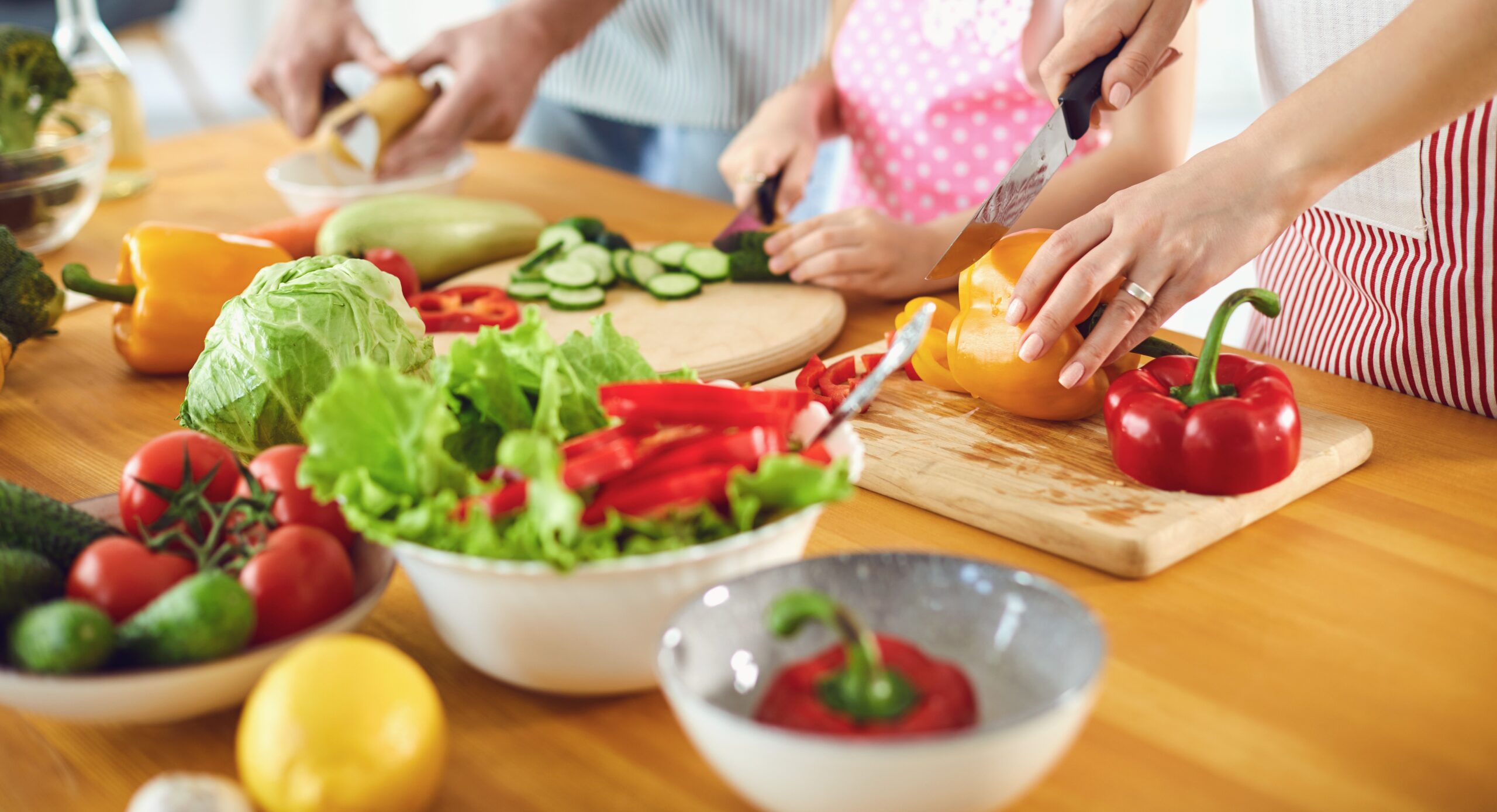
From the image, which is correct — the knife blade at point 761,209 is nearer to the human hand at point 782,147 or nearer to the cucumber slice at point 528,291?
the human hand at point 782,147

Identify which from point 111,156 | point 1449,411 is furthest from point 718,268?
point 111,156

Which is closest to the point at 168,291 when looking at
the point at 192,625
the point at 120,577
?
the point at 120,577

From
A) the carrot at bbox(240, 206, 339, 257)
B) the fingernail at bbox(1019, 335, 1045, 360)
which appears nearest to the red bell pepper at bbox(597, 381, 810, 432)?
the fingernail at bbox(1019, 335, 1045, 360)

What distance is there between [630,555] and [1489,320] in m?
1.24

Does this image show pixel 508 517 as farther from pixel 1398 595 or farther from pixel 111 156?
pixel 111 156

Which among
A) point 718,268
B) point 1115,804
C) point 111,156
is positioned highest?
point 1115,804

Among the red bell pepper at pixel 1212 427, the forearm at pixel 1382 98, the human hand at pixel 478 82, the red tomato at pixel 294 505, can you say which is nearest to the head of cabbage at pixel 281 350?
the red tomato at pixel 294 505

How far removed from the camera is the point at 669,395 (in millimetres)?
944

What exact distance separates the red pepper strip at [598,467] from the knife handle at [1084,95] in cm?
83

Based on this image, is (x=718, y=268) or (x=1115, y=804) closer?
(x=1115, y=804)

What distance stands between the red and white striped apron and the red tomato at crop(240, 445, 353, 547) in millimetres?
1303

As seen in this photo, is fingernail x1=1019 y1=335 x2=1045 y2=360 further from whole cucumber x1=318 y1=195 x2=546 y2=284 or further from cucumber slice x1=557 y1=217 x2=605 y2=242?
whole cucumber x1=318 y1=195 x2=546 y2=284

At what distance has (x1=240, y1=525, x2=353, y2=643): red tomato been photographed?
0.85 m

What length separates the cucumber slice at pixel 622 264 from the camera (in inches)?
73.0
